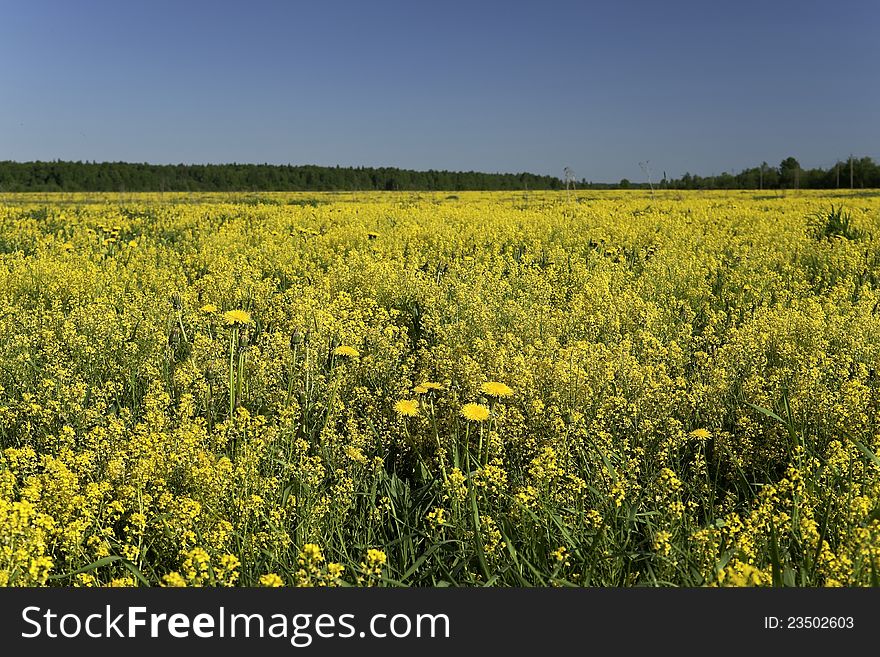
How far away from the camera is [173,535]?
90.4 inches

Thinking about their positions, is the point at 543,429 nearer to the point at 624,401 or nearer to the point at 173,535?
the point at 624,401

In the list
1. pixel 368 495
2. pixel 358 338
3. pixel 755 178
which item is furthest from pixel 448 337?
pixel 755 178

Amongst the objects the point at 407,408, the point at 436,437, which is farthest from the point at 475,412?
the point at 407,408

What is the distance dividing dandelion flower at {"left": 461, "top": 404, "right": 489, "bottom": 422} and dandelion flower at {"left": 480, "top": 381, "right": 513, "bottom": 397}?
4.9 inches

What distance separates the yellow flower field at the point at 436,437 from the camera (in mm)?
2189

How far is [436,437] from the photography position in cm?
299

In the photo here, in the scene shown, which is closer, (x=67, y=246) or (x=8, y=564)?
(x=8, y=564)

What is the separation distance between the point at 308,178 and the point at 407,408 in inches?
3214

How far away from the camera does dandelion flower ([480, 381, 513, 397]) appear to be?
10.3 feet

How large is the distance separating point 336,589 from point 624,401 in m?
1.69

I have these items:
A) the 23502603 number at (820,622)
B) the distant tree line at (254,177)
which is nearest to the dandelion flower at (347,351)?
the 23502603 number at (820,622)

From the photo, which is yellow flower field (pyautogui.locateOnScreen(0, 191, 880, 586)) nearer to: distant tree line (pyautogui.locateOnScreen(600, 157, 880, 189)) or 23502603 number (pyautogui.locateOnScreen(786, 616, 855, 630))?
23502603 number (pyautogui.locateOnScreen(786, 616, 855, 630))

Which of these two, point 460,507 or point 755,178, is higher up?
point 755,178

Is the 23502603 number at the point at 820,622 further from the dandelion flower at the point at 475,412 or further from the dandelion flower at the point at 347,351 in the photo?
the dandelion flower at the point at 347,351
